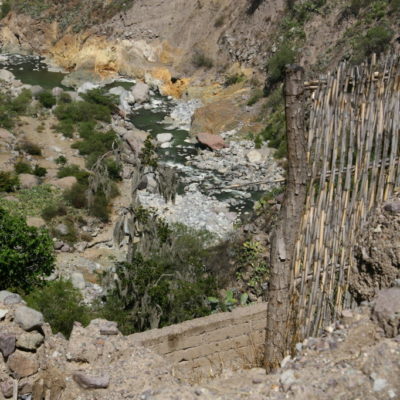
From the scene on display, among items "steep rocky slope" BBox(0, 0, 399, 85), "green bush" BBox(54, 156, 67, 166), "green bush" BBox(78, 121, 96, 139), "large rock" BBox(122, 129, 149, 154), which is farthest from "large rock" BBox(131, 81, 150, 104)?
"green bush" BBox(54, 156, 67, 166)

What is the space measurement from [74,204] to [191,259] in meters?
6.45

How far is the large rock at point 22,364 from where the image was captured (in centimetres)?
473

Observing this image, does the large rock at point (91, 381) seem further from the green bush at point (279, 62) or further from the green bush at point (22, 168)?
the green bush at point (279, 62)

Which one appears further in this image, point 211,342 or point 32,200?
point 32,200

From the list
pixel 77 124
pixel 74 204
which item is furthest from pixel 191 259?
pixel 77 124

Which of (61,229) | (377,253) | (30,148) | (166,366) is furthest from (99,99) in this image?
(377,253)

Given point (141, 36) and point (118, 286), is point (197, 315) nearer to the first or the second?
point (118, 286)

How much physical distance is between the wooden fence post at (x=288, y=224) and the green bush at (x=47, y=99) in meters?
21.0

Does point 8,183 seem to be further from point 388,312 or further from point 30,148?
point 388,312

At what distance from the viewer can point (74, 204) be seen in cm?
1574

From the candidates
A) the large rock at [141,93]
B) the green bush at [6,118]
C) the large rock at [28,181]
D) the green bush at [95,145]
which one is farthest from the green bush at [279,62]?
the large rock at [28,181]

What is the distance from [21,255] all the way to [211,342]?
4.43 metres

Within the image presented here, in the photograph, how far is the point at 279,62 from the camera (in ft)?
78.5

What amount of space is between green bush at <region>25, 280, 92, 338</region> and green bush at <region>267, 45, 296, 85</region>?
17.0 metres
